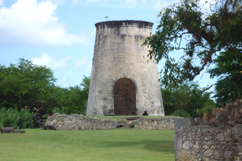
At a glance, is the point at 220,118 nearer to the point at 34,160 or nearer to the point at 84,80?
the point at 34,160

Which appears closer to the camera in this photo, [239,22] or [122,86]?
[239,22]

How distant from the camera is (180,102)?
40938 millimetres

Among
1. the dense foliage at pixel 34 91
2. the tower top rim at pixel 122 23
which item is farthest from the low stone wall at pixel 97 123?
the dense foliage at pixel 34 91

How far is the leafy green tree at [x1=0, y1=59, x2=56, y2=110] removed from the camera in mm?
35562

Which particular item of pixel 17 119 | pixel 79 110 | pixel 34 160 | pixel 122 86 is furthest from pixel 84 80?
pixel 34 160

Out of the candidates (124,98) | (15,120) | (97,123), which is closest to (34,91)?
(124,98)

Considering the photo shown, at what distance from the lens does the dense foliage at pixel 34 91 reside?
35656 mm

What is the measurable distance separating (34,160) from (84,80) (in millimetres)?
40781

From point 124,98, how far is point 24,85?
1205 centimetres

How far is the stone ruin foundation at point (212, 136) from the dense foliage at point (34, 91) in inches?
951

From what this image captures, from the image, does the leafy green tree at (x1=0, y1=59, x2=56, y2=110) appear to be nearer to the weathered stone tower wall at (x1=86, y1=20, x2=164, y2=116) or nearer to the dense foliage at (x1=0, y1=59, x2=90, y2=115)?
the dense foliage at (x1=0, y1=59, x2=90, y2=115)

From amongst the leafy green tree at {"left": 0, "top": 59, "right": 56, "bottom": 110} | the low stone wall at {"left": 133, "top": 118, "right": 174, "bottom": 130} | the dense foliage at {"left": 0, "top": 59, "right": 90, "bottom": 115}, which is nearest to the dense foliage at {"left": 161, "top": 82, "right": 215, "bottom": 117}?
the dense foliage at {"left": 0, "top": 59, "right": 90, "bottom": 115}

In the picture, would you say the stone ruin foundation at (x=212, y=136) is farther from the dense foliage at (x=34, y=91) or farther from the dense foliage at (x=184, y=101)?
the dense foliage at (x=184, y=101)

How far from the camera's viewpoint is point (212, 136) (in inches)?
330
